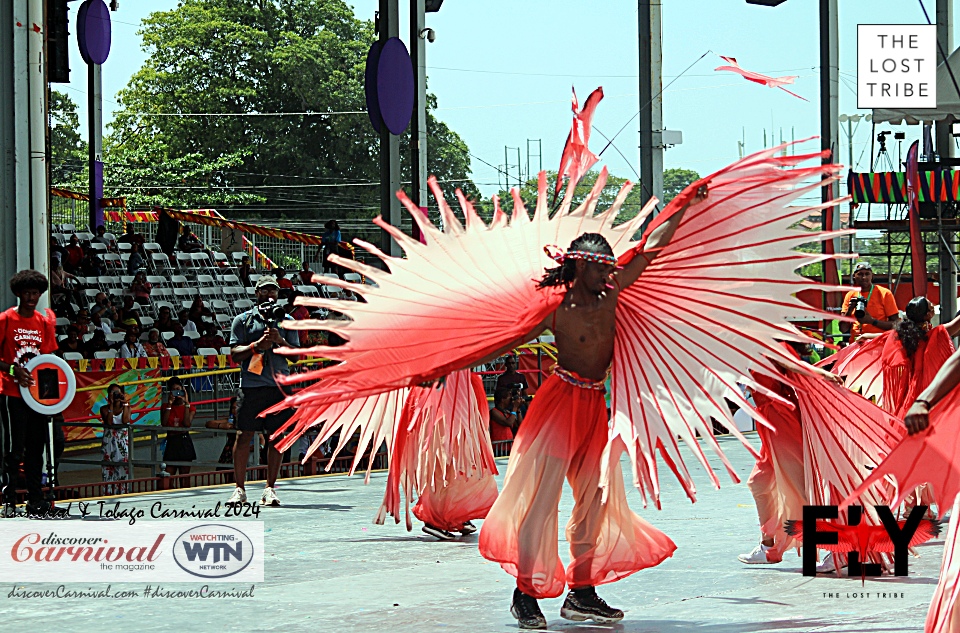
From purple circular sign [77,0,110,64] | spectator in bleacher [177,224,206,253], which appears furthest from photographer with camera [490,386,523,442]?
spectator in bleacher [177,224,206,253]

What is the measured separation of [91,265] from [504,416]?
35.8ft

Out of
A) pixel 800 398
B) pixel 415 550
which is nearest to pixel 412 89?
pixel 415 550

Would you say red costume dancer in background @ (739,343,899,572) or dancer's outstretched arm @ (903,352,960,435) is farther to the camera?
red costume dancer in background @ (739,343,899,572)

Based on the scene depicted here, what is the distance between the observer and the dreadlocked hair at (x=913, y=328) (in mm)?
9102

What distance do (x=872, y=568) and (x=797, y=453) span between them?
0.79 metres

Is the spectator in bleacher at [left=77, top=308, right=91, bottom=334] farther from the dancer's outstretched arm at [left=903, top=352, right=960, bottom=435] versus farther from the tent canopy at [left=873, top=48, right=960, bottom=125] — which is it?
the dancer's outstretched arm at [left=903, top=352, right=960, bottom=435]

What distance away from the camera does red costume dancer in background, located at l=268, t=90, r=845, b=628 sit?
565 cm

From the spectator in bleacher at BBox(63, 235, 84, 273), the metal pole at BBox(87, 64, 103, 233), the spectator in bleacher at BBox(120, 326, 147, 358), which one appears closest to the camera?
the spectator in bleacher at BBox(120, 326, 147, 358)

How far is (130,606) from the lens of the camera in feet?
20.2

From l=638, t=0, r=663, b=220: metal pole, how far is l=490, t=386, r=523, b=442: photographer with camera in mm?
3610

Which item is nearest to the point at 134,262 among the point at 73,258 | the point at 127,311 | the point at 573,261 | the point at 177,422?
the point at 73,258

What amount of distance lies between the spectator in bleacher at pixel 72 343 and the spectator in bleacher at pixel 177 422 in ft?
9.21

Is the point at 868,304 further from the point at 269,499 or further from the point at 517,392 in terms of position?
the point at 269,499

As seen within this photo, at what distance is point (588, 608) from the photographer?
5801 millimetres
